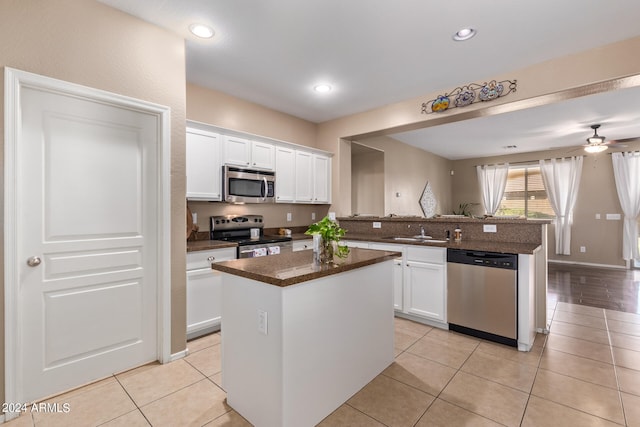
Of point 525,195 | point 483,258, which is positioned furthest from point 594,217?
point 483,258

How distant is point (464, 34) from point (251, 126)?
2720mm

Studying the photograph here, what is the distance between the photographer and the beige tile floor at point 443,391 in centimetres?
183

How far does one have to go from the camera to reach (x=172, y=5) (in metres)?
2.21

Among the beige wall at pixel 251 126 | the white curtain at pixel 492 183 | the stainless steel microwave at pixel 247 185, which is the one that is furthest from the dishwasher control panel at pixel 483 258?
the white curtain at pixel 492 183

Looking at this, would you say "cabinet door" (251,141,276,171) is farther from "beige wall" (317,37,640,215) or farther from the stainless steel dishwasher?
the stainless steel dishwasher

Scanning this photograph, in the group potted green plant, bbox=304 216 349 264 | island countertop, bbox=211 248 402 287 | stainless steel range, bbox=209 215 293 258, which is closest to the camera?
island countertop, bbox=211 248 402 287

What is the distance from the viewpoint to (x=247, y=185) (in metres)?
3.74

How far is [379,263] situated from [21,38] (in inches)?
110

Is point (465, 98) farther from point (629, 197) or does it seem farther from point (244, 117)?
point (629, 197)

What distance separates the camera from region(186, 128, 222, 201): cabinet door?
3227 mm

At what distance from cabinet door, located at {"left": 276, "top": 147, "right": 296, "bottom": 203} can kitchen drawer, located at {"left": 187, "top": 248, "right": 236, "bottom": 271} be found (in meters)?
1.20

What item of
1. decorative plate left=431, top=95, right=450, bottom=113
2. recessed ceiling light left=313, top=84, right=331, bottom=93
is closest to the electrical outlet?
recessed ceiling light left=313, top=84, right=331, bottom=93

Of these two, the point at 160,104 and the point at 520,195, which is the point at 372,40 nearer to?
the point at 160,104

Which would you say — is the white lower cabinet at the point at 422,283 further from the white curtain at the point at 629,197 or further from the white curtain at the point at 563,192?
the white curtain at the point at 629,197
